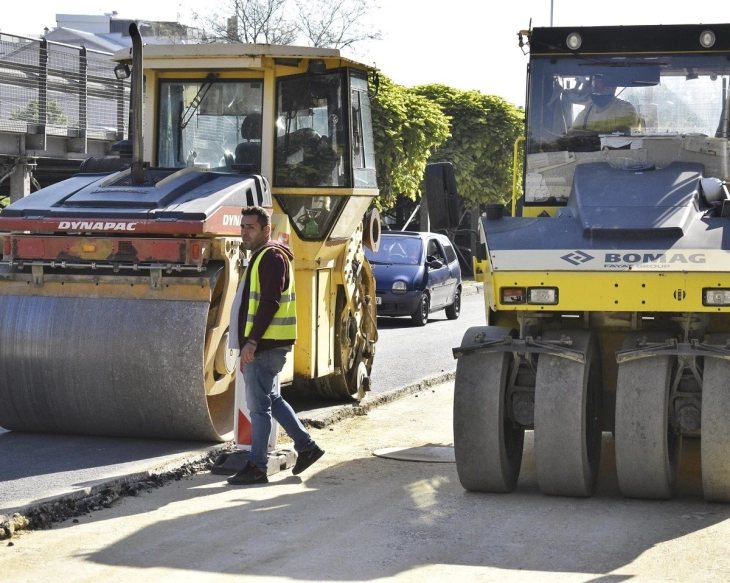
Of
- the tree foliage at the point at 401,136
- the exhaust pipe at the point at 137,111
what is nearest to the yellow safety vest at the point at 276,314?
the exhaust pipe at the point at 137,111

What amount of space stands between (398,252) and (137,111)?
41.6ft

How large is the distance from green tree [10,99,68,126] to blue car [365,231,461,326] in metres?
5.99

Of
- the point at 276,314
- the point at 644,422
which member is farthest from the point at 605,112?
the point at 276,314

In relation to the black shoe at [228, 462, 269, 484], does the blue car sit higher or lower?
higher

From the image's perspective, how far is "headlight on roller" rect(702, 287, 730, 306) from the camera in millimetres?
7344

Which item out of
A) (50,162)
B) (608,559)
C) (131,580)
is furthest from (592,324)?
(50,162)

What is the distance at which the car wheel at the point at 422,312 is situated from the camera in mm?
21125

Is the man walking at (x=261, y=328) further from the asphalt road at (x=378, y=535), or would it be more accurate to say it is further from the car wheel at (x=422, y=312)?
the car wheel at (x=422, y=312)

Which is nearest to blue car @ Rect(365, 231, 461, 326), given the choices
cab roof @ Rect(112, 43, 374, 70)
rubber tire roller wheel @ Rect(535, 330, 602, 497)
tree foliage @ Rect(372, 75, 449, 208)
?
tree foliage @ Rect(372, 75, 449, 208)

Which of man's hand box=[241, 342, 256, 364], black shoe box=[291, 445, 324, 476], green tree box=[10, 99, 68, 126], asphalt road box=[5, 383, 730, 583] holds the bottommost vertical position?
asphalt road box=[5, 383, 730, 583]

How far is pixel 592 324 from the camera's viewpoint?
8.20 m

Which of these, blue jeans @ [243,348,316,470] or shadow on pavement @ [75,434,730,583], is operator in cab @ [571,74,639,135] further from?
blue jeans @ [243,348,316,470]

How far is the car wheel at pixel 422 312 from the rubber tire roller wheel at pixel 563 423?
43.4ft

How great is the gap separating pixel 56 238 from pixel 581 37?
414 centimetres
